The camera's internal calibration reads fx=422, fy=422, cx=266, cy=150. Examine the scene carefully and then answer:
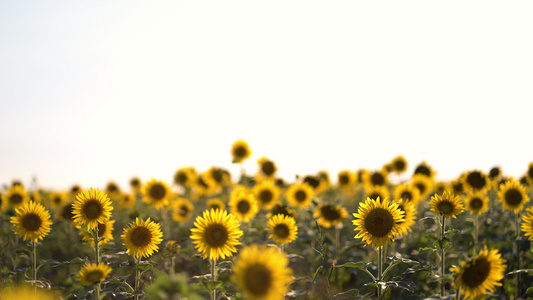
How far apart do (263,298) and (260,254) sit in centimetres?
28

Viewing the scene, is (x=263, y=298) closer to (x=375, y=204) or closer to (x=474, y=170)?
(x=375, y=204)

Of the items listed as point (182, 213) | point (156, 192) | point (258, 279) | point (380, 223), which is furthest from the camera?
point (182, 213)

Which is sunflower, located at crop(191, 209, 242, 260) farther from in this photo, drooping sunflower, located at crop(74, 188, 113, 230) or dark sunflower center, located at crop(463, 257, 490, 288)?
dark sunflower center, located at crop(463, 257, 490, 288)

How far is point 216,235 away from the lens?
4086 millimetres

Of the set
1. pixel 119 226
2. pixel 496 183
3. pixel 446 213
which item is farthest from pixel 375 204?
pixel 119 226

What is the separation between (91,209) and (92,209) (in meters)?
0.01

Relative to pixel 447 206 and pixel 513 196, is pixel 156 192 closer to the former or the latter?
pixel 447 206

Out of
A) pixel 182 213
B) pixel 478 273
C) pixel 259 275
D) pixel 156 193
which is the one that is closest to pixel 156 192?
pixel 156 193

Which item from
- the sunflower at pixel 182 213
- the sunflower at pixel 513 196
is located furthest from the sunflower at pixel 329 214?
the sunflower at pixel 182 213

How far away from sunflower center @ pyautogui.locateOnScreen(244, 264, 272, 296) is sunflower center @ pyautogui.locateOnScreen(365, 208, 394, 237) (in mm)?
2263

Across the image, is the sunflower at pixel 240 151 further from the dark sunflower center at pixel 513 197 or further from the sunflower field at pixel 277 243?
the dark sunflower center at pixel 513 197

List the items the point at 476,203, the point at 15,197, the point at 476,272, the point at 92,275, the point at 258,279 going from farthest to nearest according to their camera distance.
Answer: the point at 15,197, the point at 476,203, the point at 92,275, the point at 476,272, the point at 258,279

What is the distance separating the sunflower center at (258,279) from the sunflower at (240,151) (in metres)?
7.72

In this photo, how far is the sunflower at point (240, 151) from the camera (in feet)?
34.2
